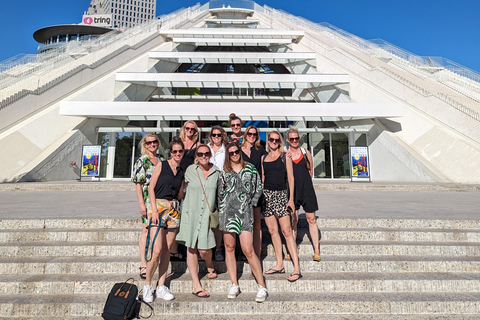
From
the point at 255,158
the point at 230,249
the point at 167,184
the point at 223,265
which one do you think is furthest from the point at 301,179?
the point at 167,184

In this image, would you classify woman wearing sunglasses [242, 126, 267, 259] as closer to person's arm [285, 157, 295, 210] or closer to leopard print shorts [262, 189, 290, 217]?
leopard print shorts [262, 189, 290, 217]

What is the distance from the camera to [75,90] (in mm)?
16234

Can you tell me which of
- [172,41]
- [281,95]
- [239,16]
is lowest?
[281,95]

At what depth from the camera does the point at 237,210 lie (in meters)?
3.04

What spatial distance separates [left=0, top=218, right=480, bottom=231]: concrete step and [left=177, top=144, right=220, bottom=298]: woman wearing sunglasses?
2.00 metres

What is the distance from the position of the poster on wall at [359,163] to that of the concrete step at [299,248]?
8893 mm

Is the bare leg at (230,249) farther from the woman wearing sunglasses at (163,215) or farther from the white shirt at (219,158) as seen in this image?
the white shirt at (219,158)

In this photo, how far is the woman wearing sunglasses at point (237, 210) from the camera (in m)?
3.01

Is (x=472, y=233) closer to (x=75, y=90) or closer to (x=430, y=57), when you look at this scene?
(x=75, y=90)

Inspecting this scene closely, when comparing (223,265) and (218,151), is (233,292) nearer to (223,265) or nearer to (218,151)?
(223,265)

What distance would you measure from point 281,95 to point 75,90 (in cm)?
1503

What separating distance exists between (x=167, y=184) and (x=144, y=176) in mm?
435

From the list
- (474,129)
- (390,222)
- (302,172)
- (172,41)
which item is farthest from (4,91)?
(474,129)

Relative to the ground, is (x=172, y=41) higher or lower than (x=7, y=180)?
higher
